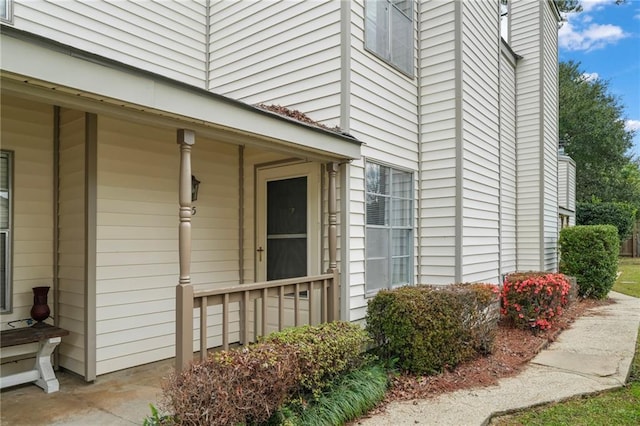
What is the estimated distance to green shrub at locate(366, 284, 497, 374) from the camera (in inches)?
180

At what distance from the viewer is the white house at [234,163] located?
3.56 m

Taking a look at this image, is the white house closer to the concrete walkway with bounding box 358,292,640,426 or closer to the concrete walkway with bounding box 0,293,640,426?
the concrete walkway with bounding box 0,293,640,426

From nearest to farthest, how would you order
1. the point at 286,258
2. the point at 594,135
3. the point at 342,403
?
the point at 342,403 < the point at 286,258 < the point at 594,135

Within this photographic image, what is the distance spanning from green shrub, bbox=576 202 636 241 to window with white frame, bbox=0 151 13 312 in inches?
810

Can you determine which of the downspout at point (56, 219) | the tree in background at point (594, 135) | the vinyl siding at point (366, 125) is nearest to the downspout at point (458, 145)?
the vinyl siding at point (366, 125)

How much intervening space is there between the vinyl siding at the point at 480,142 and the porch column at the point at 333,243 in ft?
7.87

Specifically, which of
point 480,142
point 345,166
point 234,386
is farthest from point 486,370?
point 480,142

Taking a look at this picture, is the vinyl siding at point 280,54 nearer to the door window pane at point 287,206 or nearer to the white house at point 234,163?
the white house at point 234,163

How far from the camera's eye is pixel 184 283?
3.32 m

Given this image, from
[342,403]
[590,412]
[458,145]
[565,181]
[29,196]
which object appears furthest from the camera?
[565,181]

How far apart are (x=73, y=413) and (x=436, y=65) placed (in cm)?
632

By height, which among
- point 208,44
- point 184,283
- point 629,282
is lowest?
point 629,282

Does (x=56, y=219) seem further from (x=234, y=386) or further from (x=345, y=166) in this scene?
(x=345, y=166)

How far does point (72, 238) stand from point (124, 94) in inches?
93.9
